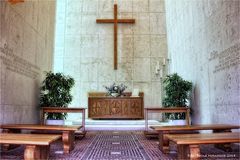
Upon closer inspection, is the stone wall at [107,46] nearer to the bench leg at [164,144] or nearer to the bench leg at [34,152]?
the bench leg at [164,144]

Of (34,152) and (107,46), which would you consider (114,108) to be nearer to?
(107,46)

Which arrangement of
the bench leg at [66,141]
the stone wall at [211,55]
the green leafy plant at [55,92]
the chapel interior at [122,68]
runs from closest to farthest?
the bench leg at [66,141] < the chapel interior at [122,68] < the stone wall at [211,55] < the green leafy plant at [55,92]

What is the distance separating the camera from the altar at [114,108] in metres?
6.40

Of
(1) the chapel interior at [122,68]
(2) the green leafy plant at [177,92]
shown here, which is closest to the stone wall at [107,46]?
(1) the chapel interior at [122,68]

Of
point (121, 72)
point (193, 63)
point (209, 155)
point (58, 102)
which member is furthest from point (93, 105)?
point (209, 155)

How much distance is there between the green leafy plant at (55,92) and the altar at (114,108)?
50.3 inches

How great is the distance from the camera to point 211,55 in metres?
4.55

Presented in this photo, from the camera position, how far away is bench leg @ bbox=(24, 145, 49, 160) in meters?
2.02

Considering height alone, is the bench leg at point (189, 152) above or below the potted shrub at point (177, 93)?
below

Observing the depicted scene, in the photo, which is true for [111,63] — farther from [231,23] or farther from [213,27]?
[231,23]

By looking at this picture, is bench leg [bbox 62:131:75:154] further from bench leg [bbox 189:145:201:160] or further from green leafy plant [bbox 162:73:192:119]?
green leafy plant [bbox 162:73:192:119]

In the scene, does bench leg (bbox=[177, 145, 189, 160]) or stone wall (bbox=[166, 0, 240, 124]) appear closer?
bench leg (bbox=[177, 145, 189, 160])

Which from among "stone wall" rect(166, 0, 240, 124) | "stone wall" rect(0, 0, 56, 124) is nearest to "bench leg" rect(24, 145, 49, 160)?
"stone wall" rect(0, 0, 56, 124)

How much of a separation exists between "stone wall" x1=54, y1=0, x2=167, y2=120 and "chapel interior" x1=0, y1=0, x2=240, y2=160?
0.13 feet
